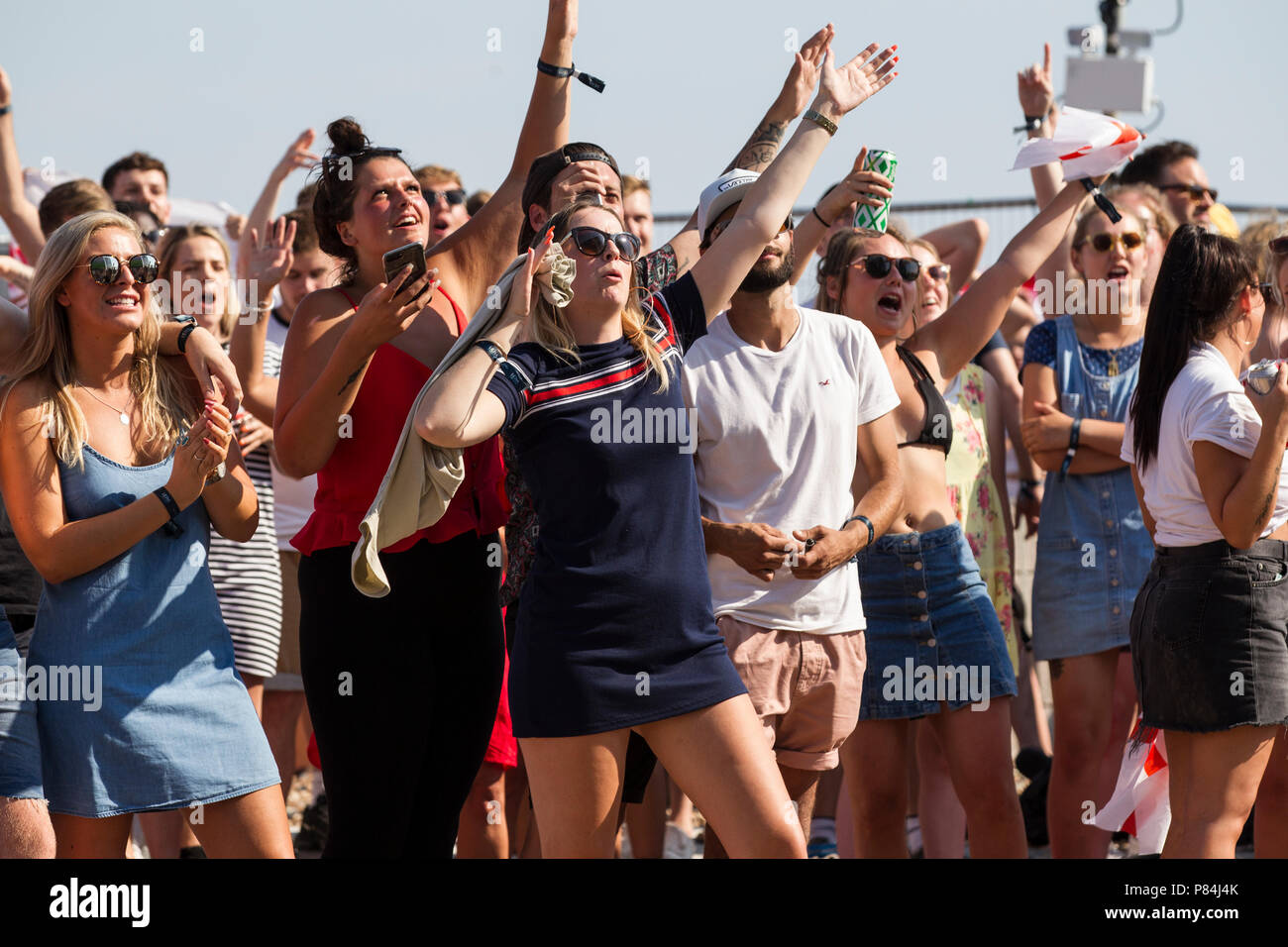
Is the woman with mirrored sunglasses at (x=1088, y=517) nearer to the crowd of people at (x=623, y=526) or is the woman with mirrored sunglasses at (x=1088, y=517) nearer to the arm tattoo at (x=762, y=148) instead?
the crowd of people at (x=623, y=526)

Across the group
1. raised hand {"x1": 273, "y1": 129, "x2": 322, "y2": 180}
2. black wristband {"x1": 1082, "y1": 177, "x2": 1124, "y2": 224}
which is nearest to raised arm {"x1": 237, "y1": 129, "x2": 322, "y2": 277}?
raised hand {"x1": 273, "y1": 129, "x2": 322, "y2": 180}

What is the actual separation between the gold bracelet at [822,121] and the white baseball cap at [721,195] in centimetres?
27

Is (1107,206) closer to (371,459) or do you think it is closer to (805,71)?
(805,71)

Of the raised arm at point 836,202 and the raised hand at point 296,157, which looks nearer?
Answer: the raised arm at point 836,202


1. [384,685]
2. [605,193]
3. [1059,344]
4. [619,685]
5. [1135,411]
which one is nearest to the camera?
[619,685]

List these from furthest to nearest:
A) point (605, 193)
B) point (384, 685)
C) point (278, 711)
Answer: point (278, 711) → point (605, 193) → point (384, 685)

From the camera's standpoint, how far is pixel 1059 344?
5.46m

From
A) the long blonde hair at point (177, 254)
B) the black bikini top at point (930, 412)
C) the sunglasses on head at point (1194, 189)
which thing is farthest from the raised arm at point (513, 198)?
the sunglasses on head at point (1194, 189)

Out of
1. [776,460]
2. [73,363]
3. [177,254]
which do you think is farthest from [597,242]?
[177,254]

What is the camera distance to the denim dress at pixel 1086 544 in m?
5.16

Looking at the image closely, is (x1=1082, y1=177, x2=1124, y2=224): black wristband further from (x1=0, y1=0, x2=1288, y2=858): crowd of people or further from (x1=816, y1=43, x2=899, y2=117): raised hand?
(x1=816, y1=43, x2=899, y2=117): raised hand
